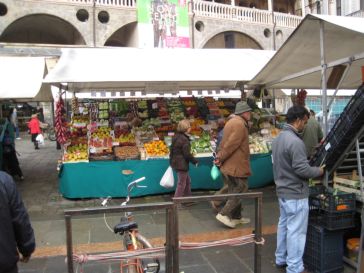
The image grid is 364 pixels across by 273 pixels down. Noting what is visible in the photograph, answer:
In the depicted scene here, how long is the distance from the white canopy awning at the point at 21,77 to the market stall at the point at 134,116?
711mm

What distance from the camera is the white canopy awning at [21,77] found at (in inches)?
298

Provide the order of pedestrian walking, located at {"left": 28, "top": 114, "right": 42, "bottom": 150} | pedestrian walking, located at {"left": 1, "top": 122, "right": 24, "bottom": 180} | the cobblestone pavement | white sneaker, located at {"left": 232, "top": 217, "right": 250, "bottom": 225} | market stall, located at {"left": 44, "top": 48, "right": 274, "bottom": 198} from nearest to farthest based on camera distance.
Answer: the cobblestone pavement < white sneaker, located at {"left": 232, "top": 217, "right": 250, "bottom": 225} < market stall, located at {"left": 44, "top": 48, "right": 274, "bottom": 198} < pedestrian walking, located at {"left": 1, "top": 122, "right": 24, "bottom": 180} < pedestrian walking, located at {"left": 28, "top": 114, "right": 42, "bottom": 150}

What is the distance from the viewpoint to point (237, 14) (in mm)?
25969

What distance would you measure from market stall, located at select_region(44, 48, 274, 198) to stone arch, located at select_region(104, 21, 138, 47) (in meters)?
15.4

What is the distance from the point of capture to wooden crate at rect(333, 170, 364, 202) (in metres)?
4.01

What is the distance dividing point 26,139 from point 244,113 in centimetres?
1877

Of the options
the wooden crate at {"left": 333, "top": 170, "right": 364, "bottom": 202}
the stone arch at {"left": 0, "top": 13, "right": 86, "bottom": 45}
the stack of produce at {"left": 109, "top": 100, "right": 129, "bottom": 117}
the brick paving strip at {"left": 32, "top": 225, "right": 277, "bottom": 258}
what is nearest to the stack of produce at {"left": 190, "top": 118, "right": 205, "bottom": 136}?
the stack of produce at {"left": 109, "top": 100, "right": 129, "bottom": 117}

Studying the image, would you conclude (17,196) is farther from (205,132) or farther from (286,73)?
(205,132)

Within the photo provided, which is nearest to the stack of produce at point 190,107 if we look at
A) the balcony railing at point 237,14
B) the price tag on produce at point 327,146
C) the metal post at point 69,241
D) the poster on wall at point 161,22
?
the price tag on produce at point 327,146

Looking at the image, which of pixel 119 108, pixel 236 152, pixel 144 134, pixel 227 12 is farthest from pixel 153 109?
pixel 227 12

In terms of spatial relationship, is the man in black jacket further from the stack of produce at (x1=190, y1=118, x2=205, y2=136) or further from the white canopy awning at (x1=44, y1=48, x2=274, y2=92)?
the stack of produce at (x1=190, y1=118, x2=205, y2=136)

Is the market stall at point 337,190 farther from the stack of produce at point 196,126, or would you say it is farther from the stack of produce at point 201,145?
the stack of produce at point 196,126

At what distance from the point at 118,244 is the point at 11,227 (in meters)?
2.84

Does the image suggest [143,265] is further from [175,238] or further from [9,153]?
[9,153]
